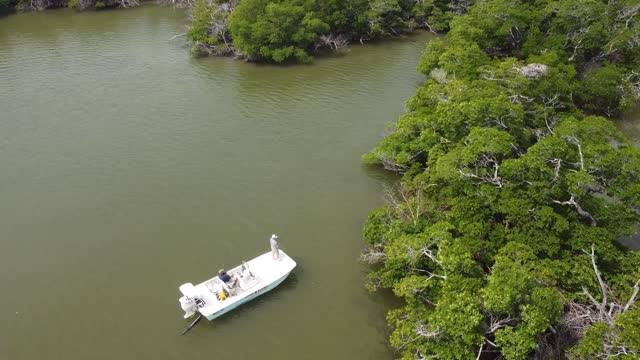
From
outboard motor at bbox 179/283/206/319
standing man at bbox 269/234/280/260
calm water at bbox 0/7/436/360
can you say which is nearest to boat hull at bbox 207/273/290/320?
calm water at bbox 0/7/436/360

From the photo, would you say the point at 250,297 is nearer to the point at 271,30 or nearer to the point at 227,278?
the point at 227,278

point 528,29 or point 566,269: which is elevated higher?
point 528,29

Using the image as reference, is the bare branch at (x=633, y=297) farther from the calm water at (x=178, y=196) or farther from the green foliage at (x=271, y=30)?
the green foliage at (x=271, y=30)

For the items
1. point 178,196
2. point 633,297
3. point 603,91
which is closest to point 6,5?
point 178,196

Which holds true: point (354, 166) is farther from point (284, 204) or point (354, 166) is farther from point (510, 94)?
point (510, 94)

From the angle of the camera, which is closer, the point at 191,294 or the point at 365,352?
the point at 365,352

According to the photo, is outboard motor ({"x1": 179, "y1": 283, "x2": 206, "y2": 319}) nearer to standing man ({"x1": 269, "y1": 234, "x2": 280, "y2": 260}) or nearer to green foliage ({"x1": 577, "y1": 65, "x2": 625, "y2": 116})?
standing man ({"x1": 269, "y1": 234, "x2": 280, "y2": 260})

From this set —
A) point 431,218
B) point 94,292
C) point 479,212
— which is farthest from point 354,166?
point 94,292
